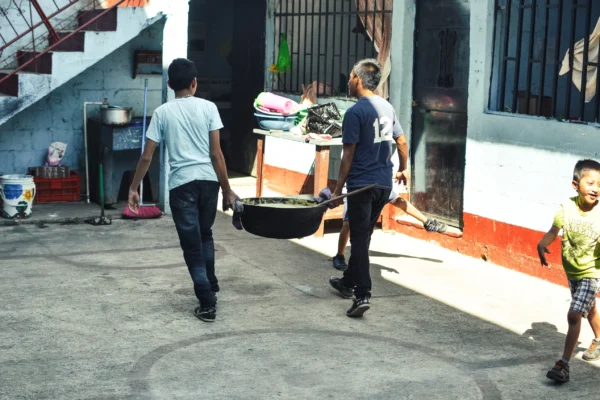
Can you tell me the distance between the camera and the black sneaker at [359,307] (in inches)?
281

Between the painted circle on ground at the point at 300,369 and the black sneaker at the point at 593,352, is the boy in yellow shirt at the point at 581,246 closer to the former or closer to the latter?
the black sneaker at the point at 593,352

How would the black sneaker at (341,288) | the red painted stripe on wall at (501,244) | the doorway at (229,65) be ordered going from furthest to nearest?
the doorway at (229,65) → the red painted stripe on wall at (501,244) → the black sneaker at (341,288)

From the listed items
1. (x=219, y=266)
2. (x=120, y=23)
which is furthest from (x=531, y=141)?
(x=120, y=23)

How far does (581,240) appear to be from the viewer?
5.76 metres

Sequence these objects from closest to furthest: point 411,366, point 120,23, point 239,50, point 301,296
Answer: point 411,366 → point 301,296 → point 120,23 → point 239,50

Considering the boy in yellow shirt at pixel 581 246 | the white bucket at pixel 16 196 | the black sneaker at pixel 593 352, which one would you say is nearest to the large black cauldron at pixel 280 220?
the boy in yellow shirt at pixel 581 246

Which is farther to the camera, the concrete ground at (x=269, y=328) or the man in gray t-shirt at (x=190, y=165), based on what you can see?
the man in gray t-shirt at (x=190, y=165)

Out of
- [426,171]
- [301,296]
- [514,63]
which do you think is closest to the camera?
[301,296]

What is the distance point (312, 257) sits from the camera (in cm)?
941

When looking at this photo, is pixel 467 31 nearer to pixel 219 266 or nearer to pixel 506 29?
pixel 506 29

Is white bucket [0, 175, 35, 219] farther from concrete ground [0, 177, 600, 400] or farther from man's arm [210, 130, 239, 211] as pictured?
man's arm [210, 130, 239, 211]

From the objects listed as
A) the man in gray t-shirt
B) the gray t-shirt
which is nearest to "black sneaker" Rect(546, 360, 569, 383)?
the man in gray t-shirt

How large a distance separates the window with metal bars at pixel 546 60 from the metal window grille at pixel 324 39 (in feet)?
6.55

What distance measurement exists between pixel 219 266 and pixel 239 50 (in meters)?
6.69
